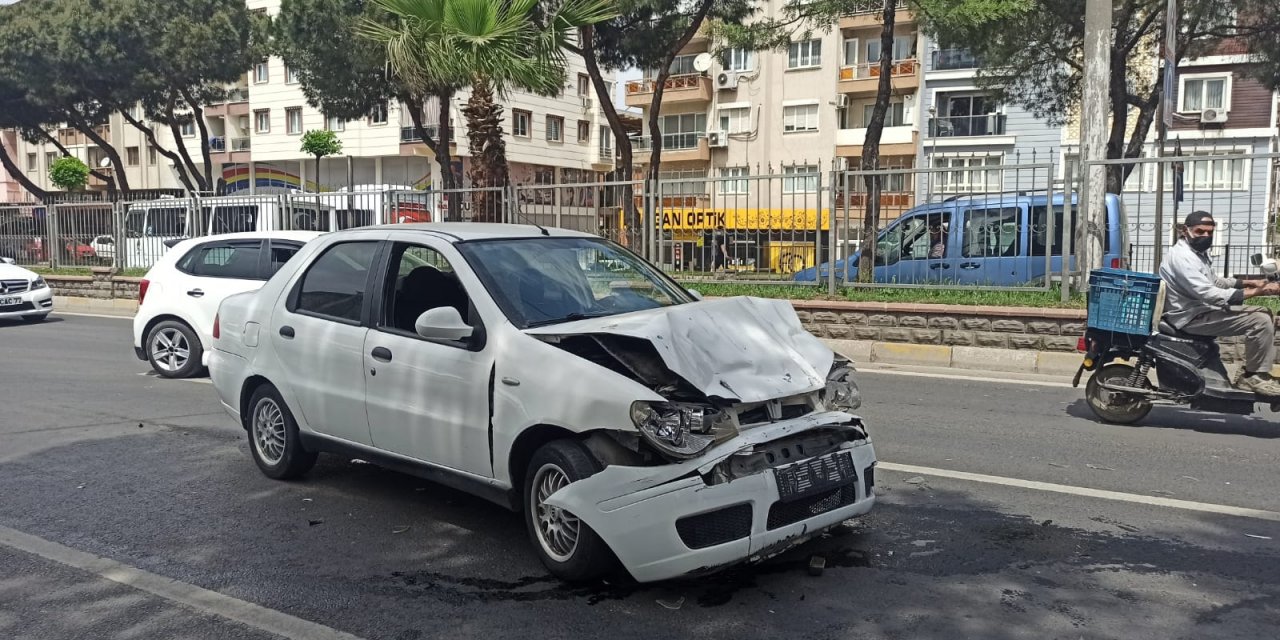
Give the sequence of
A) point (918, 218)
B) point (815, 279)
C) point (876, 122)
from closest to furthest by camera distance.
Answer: point (918, 218)
point (815, 279)
point (876, 122)

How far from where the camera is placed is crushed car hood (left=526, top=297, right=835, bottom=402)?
13.9 ft

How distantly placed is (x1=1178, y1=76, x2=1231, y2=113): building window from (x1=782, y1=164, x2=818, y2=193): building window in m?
31.5

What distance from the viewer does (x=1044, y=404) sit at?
29.0 feet

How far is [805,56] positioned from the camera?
44406mm

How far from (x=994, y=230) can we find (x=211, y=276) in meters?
9.17

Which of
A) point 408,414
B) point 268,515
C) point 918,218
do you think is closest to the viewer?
point 408,414

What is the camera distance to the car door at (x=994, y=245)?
11977mm

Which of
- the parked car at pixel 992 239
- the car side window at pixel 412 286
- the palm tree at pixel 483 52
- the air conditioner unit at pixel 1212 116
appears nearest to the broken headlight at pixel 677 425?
the car side window at pixel 412 286

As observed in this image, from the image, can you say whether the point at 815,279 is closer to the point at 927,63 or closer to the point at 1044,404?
the point at 1044,404

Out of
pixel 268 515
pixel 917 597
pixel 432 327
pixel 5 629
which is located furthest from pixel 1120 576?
pixel 5 629

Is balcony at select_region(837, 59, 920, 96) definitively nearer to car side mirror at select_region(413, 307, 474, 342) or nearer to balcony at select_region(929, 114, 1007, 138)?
balcony at select_region(929, 114, 1007, 138)

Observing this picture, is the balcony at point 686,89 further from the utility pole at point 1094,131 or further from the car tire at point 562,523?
the car tire at point 562,523

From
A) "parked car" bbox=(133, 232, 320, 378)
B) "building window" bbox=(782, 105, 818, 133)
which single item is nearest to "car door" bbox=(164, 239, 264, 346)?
"parked car" bbox=(133, 232, 320, 378)

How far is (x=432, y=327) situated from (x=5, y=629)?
213 centimetres
